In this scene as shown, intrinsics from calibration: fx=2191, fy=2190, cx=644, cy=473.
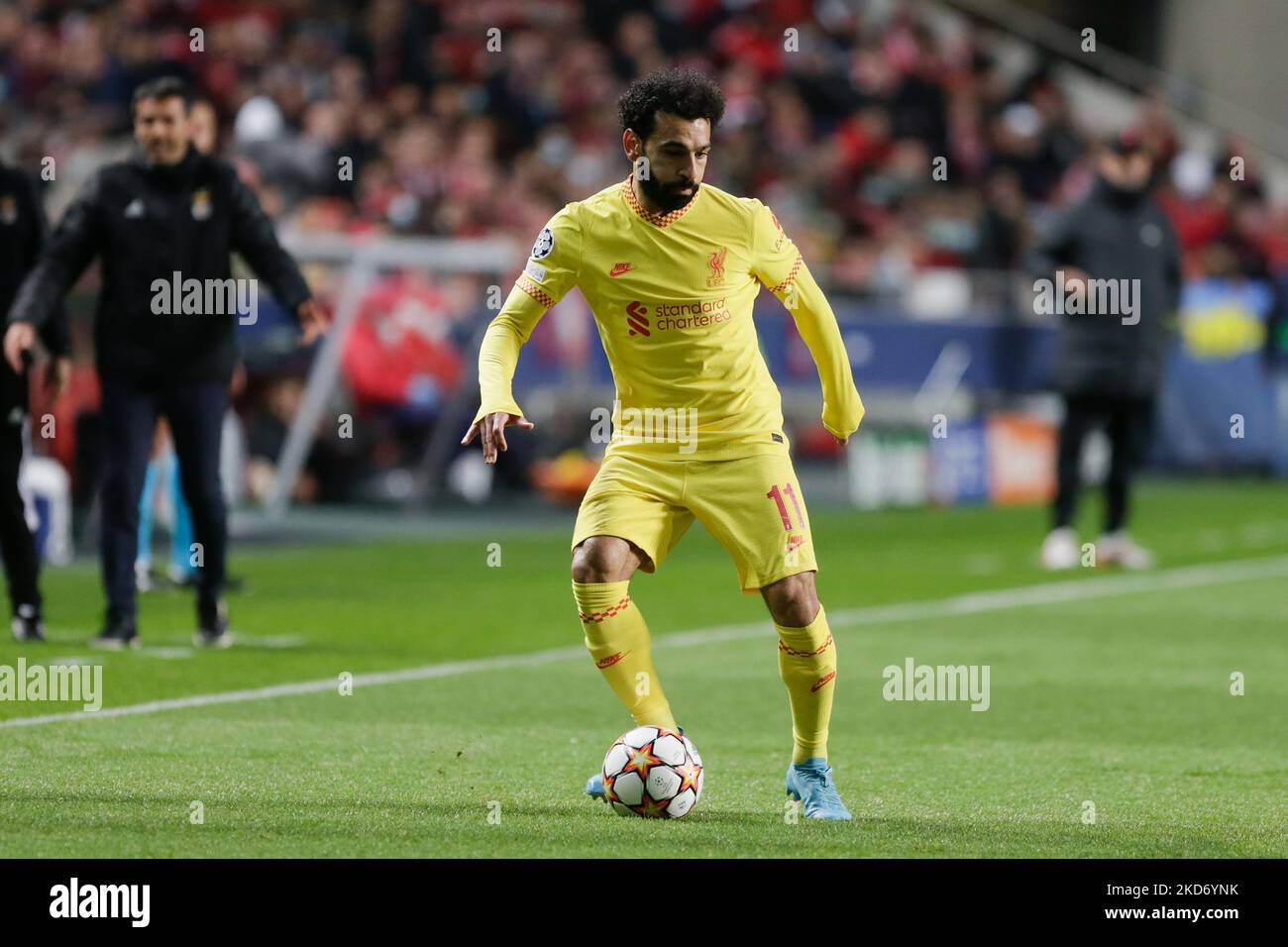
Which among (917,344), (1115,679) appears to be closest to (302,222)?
(917,344)

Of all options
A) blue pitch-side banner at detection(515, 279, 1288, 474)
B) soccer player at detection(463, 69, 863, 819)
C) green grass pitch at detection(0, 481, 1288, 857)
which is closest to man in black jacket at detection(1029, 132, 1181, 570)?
green grass pitch at detection(0, 481, 1288, 857)

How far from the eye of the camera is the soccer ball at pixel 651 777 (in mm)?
5879

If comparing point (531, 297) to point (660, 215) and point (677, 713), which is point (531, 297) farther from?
point (677, 713)

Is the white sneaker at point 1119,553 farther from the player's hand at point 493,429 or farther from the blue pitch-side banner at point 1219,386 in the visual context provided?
the player's hand at point 493,429

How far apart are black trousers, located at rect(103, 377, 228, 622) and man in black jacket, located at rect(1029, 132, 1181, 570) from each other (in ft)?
21.2

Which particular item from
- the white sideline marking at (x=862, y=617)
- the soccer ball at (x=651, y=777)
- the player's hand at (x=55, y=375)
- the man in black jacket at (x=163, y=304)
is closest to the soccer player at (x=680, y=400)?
the soccer ball at (x=651, y=777)

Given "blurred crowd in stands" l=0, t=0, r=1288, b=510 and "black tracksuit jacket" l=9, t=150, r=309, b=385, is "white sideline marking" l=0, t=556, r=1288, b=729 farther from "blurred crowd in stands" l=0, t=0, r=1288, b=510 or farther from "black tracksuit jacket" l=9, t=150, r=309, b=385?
"blurred crowd in stands" l=0, t=0, r=1288, b=510

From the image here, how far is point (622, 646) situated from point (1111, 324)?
8.73 m

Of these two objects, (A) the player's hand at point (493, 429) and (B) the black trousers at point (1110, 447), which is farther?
(B) the black trousers at point (1110, 447)

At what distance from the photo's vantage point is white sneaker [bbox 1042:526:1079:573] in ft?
46.3

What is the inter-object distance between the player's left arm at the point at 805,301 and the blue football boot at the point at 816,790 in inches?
37.5
